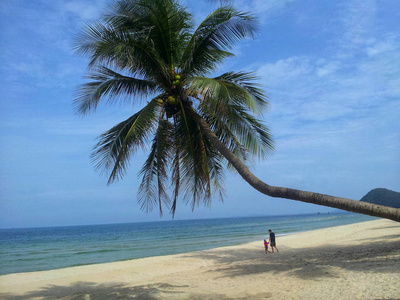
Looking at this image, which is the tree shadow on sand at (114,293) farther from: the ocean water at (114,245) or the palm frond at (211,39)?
the ocean water at (114,245)

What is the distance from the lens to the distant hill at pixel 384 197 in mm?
83463

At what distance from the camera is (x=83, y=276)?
1354 cm

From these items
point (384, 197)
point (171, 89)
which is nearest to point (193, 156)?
point (171, 89)

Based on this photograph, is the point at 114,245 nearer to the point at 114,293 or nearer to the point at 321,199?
the point at 114,293

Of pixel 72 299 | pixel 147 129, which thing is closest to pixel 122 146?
pixel 147 129

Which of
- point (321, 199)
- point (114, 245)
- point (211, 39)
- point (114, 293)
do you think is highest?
point (211, 39)

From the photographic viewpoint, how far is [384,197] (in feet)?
301

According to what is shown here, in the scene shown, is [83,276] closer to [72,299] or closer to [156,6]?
[72,299]

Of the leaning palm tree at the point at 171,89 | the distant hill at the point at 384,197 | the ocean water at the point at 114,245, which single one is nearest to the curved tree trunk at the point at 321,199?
the leaning palm tree at the point at 171,89

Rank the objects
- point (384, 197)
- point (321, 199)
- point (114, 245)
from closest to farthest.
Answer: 1. point (321, 199)
2. point (114, 245)
3. point (384, 197)

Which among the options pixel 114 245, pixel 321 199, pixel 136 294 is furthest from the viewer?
pixel 114 245

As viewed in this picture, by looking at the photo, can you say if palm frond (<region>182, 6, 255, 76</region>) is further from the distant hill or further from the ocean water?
the distant hill

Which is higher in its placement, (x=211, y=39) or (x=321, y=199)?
(x=211, y=39)

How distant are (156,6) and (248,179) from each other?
4.68 metres
